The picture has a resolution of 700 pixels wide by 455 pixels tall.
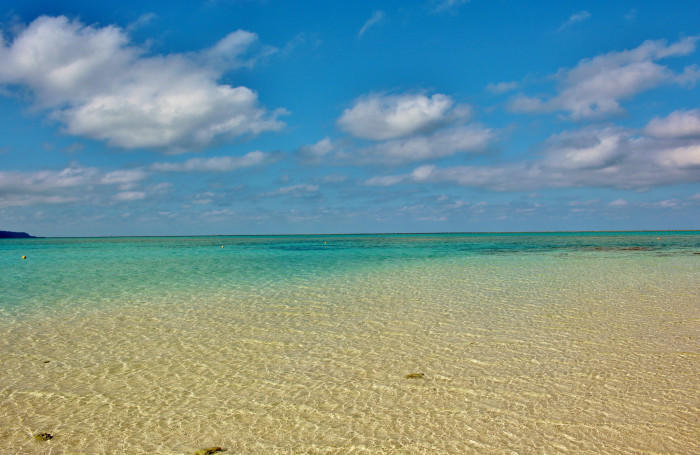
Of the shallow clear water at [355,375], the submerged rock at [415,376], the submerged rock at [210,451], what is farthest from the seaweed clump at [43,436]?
the submerged rock at [415,376]

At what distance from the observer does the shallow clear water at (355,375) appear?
4234mm

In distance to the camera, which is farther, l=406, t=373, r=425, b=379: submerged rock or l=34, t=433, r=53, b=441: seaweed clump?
l=406, t=373, r=425, b=379: submerged rock

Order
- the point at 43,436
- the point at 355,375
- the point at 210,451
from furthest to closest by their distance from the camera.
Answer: the point at 355,375 → the point at 43,436 → the point at 210,451

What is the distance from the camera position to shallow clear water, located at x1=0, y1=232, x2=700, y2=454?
4234mm

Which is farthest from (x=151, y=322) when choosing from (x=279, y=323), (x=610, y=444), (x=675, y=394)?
(x=675, y=394)

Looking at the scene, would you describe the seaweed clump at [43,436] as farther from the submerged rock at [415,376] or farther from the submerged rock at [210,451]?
the submerged rock at [415,376]

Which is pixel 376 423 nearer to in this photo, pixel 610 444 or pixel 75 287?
pixel 610 444

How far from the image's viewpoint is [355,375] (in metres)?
6.00

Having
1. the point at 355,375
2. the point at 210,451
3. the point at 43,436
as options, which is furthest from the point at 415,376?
the point at 43,436

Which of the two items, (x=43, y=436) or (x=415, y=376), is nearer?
(x=43, y=436)

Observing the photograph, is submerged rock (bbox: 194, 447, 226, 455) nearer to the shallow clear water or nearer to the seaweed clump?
the shallow clear water

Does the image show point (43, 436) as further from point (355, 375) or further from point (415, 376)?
point (415, 376)

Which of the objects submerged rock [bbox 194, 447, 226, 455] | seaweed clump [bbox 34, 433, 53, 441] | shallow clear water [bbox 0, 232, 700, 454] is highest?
shallow clear water [bbox 0, 232, 700, 454]

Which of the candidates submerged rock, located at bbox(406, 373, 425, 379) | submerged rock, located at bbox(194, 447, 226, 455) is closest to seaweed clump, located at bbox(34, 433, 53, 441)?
submerged rock, located at bbox(194, 447, 226, 455)
